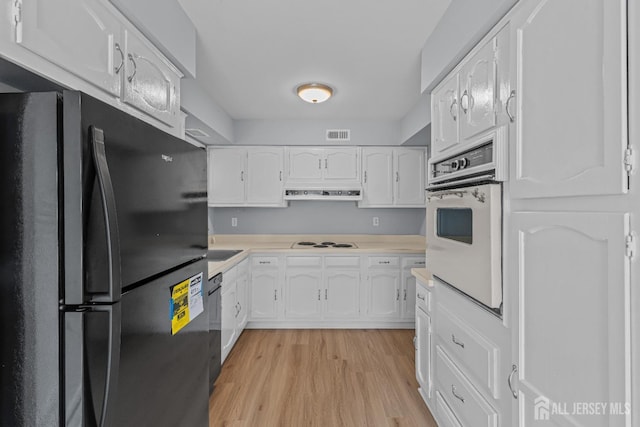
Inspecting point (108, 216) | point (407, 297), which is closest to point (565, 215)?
point (108, 216)

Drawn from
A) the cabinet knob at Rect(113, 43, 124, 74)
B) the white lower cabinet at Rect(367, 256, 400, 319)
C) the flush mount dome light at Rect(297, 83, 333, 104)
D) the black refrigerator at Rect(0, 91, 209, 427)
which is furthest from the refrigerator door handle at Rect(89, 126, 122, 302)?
the white lower cabinet at Rect(367, 256, 400, 319)

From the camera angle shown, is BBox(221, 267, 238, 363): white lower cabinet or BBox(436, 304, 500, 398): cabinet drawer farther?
BBox(221, 267, 238, 363): white lower cabinet

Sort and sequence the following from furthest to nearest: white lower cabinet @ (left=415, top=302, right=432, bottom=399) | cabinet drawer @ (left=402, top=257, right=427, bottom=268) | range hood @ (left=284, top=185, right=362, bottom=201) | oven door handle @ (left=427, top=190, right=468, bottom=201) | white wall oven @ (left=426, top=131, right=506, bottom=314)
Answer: range hood @ (left=284, top=185, right=362, bottom=201)
cabinet drawer @ (left=402, top=257, right=427, bottom=268)
white lower cabinet @ (left=415, top=302, right=432, bottom=399)
oven door handle @ (left=427, top=190, right=468, bottom=201)
white wall oven @ (left=426, top=131, right=506, bottom=314)

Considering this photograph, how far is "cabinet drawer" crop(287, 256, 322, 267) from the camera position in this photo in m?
3.44

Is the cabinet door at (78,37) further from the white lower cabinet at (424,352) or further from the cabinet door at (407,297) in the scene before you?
the cabinet door at (407,297)

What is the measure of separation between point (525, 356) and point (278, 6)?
1942 mm

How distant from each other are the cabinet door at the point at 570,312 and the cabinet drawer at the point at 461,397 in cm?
25

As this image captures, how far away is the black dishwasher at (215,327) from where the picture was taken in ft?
6.85

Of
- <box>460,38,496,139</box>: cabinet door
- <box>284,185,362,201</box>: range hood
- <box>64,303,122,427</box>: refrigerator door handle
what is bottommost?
<box>64,303,122,427</box>: refrigerator door handle

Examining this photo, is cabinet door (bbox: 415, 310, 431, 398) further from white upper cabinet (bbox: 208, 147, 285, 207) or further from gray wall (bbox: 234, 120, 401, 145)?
gray wall (bbox: 234, 120, 401, 145)

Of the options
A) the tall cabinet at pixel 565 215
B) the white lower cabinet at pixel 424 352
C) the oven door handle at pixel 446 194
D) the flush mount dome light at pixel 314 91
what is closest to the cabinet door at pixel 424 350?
the white lower cabinet at pixel 424 352

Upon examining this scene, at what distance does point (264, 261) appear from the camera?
11.3ft

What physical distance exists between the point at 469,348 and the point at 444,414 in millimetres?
548

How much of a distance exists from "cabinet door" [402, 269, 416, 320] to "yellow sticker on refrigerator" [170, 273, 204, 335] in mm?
2594
